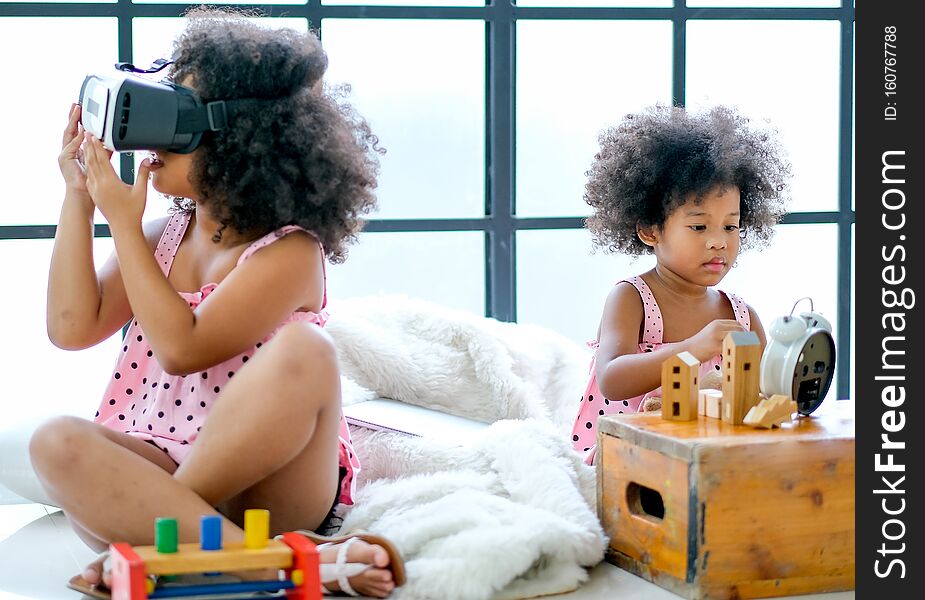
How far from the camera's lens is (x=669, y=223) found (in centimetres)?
177

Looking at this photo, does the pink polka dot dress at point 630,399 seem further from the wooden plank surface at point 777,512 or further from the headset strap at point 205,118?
the headset strap at point 205,118

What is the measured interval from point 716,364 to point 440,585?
2.31 ft

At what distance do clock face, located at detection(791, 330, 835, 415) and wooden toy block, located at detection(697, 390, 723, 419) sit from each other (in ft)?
0.28

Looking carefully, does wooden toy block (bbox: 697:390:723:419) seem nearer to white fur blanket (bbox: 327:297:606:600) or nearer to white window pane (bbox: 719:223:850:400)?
white fur blanket (bbox: 327:297:606:600)

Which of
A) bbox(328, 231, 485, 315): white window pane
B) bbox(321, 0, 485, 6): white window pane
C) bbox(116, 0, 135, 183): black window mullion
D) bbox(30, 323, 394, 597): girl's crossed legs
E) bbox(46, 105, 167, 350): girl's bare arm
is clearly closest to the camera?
bbox(30, 323, 394, 597): girl's crossed legs

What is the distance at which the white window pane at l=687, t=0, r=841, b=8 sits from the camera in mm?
2484

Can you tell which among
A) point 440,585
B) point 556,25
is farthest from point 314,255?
point 556,25

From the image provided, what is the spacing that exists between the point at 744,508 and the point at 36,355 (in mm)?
1539

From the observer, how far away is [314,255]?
4.57 ft

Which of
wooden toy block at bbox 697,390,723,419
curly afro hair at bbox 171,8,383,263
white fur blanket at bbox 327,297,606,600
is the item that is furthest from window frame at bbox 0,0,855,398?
wooden toy block at bbox 697,390,723,419

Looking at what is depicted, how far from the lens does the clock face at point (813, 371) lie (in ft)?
4.48

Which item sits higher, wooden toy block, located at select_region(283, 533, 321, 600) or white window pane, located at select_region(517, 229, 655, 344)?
white window pane, located at select_region(517, 229, 655, 344)

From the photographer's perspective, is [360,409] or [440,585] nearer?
[440,585]
